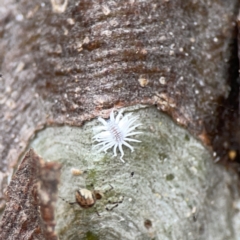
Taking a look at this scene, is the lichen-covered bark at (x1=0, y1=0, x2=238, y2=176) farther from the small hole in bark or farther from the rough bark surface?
the small hole in bark

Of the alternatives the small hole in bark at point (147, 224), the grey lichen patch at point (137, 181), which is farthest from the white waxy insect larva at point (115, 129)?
the small hole in bark at point (147, 224)

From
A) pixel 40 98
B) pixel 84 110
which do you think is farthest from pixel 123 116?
pixel 40 98

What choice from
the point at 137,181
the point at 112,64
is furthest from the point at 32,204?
the point at 112,64

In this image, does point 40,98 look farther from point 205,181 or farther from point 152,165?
point 205,181

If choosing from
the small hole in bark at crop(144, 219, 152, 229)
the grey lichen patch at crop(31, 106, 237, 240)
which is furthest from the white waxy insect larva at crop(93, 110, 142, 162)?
the small hole in bark at crop(144, 219, 152, 229)

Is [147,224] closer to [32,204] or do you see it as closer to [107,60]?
[32,204]
